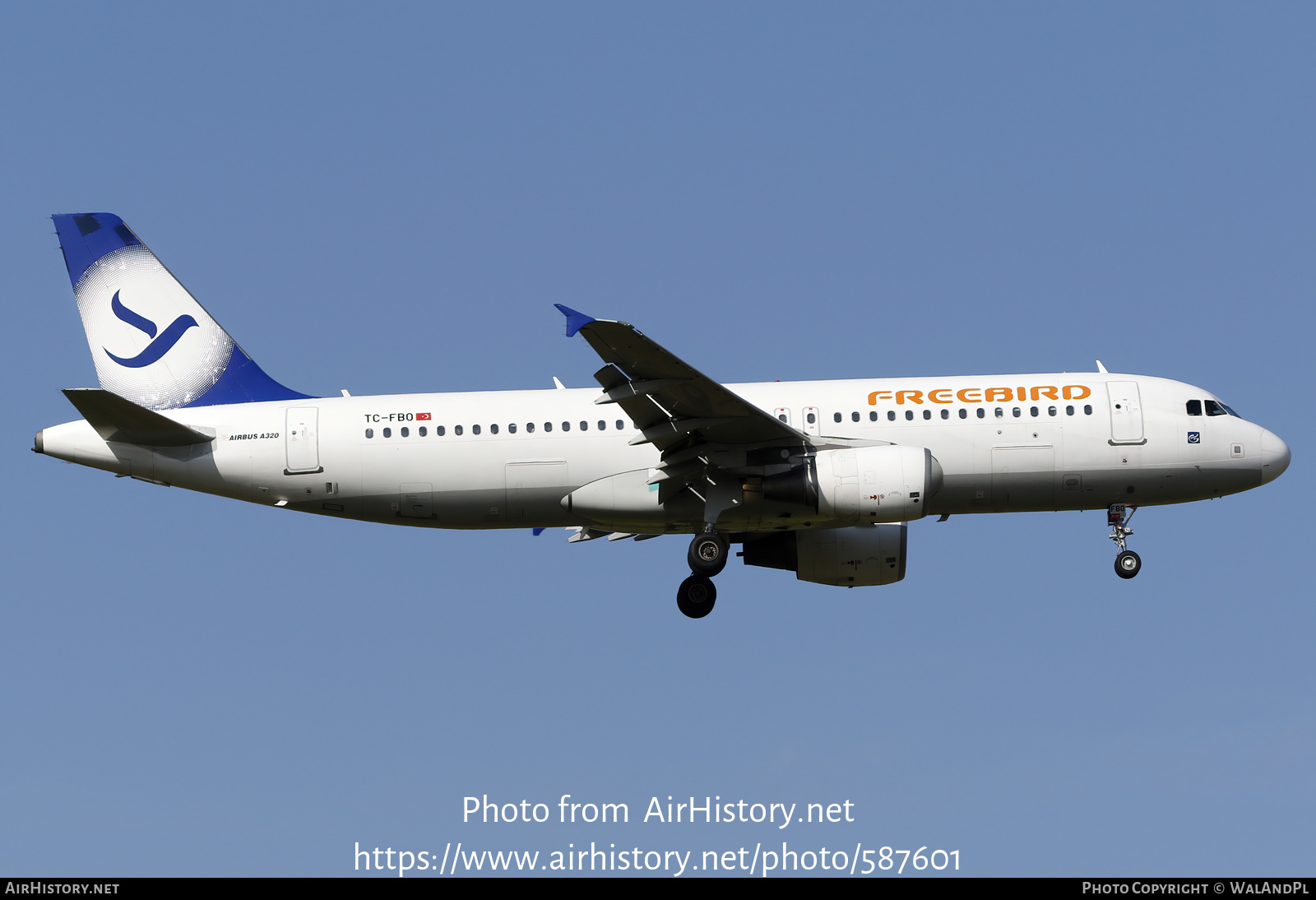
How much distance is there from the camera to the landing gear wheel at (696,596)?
112 ft

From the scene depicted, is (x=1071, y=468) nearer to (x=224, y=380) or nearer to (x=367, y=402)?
(x=367, y=402)

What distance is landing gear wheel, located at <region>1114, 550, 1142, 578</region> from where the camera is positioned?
112 ft

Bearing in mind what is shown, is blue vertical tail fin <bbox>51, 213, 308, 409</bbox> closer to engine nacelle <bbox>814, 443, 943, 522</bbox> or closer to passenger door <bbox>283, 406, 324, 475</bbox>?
passenger door <bbox>283, 406, 324, 475</bbox>

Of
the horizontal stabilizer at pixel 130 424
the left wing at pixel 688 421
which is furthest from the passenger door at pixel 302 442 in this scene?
the left wing at pixel 688 421

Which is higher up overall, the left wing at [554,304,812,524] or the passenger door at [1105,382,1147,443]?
the passenger door at [1105,382,1147,443]

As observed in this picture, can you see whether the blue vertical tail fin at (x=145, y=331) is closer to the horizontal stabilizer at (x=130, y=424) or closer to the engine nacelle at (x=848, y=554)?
the horizontal stabilizer at (x=130, y=424)

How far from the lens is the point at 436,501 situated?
3288 centimetres

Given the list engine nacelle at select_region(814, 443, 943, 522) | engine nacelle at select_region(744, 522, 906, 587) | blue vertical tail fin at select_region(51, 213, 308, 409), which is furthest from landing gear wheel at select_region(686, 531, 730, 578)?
blue vertical tail fin at select_region(51, 213, 308, 409)

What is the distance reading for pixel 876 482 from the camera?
3119cm

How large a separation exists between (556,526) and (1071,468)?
37.4 ft

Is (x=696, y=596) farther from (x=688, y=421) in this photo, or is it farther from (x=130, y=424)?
(x=130, y=424)

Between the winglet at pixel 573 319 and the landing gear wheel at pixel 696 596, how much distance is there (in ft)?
28.3

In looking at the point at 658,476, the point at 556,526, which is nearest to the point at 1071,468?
the point at 658,476

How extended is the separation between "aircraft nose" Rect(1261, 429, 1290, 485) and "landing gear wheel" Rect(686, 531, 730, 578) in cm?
1236
